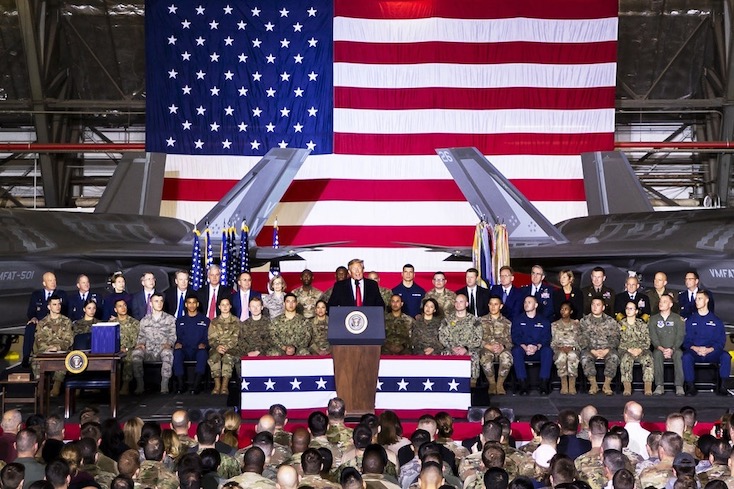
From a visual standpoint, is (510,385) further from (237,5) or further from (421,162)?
(237,5)

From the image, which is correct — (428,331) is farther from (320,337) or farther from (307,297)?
(307,297)

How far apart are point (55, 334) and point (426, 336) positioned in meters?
3.84

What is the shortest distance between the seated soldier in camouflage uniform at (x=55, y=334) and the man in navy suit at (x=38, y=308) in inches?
23.2

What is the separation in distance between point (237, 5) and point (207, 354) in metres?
7.87

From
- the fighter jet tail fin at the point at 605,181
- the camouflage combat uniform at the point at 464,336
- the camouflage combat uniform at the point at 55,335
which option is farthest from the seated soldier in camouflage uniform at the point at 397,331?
the fighter jet tail fin at the point at 605,181

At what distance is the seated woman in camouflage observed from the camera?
34.1 feet

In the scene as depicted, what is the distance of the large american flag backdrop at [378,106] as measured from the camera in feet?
52.9

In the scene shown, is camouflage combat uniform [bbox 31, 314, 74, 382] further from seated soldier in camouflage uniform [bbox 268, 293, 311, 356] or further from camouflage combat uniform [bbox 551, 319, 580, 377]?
camouflage combat uniform [bbox 551, 319, 580, 377]

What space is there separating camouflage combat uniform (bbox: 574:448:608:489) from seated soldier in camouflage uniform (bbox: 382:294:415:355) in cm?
462

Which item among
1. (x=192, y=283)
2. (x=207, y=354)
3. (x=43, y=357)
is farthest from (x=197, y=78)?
(x=43, y=357)

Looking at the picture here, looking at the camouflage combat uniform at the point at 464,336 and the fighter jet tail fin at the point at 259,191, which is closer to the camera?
the camouflage combat uniform at the point at 464,336

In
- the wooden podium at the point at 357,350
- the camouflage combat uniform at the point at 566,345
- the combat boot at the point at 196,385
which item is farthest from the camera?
the combat boot at the point at 196,385

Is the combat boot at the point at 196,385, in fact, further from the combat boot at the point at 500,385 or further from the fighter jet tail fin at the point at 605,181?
the fighter jet tail fin at the point at 605,181

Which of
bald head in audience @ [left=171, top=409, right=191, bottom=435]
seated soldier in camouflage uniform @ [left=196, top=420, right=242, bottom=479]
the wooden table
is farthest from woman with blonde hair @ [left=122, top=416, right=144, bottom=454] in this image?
the wooden table
